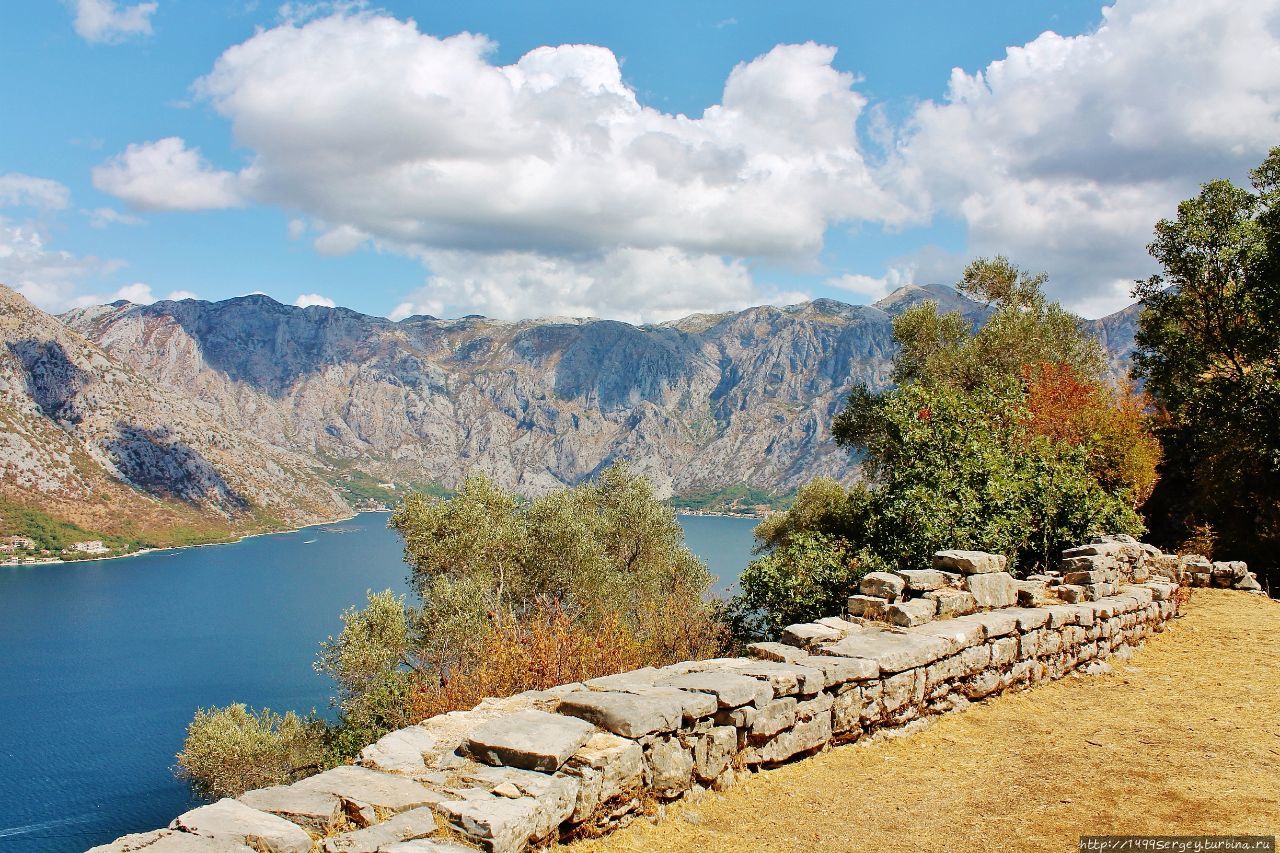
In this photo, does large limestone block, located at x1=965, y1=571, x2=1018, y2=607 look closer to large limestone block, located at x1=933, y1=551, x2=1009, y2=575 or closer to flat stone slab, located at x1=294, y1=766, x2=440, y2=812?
large limestone block, located at x1=933, y1=551, x2=1009, y2=575

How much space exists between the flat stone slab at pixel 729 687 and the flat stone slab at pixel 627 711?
539 mm

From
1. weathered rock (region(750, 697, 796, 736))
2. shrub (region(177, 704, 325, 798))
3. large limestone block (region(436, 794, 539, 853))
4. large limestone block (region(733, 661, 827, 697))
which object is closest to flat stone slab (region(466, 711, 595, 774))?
large limestone block (region(436, 794, 539, 853))

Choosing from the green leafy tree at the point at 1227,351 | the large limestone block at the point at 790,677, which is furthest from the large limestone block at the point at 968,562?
the green leafy tree at the point at 1227,351

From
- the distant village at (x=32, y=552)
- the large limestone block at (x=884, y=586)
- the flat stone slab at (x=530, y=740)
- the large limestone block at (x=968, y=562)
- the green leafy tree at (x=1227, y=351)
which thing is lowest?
the distant village at (x=32, y=552)

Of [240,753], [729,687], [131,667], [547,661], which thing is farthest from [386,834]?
[131,667]

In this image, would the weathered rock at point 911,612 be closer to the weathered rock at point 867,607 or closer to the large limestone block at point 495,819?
the weathered rock at point 867,607

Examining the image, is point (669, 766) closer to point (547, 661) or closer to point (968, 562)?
point (547, 661)

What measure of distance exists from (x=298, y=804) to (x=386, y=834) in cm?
101

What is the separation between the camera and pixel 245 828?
578 centimetres

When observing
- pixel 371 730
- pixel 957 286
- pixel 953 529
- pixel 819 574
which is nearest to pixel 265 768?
pixel 371 730

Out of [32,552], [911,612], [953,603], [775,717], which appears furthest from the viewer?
[32,552]

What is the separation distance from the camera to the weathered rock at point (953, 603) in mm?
11914

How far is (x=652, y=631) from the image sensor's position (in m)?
23.3

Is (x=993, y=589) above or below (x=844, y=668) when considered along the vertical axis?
above
